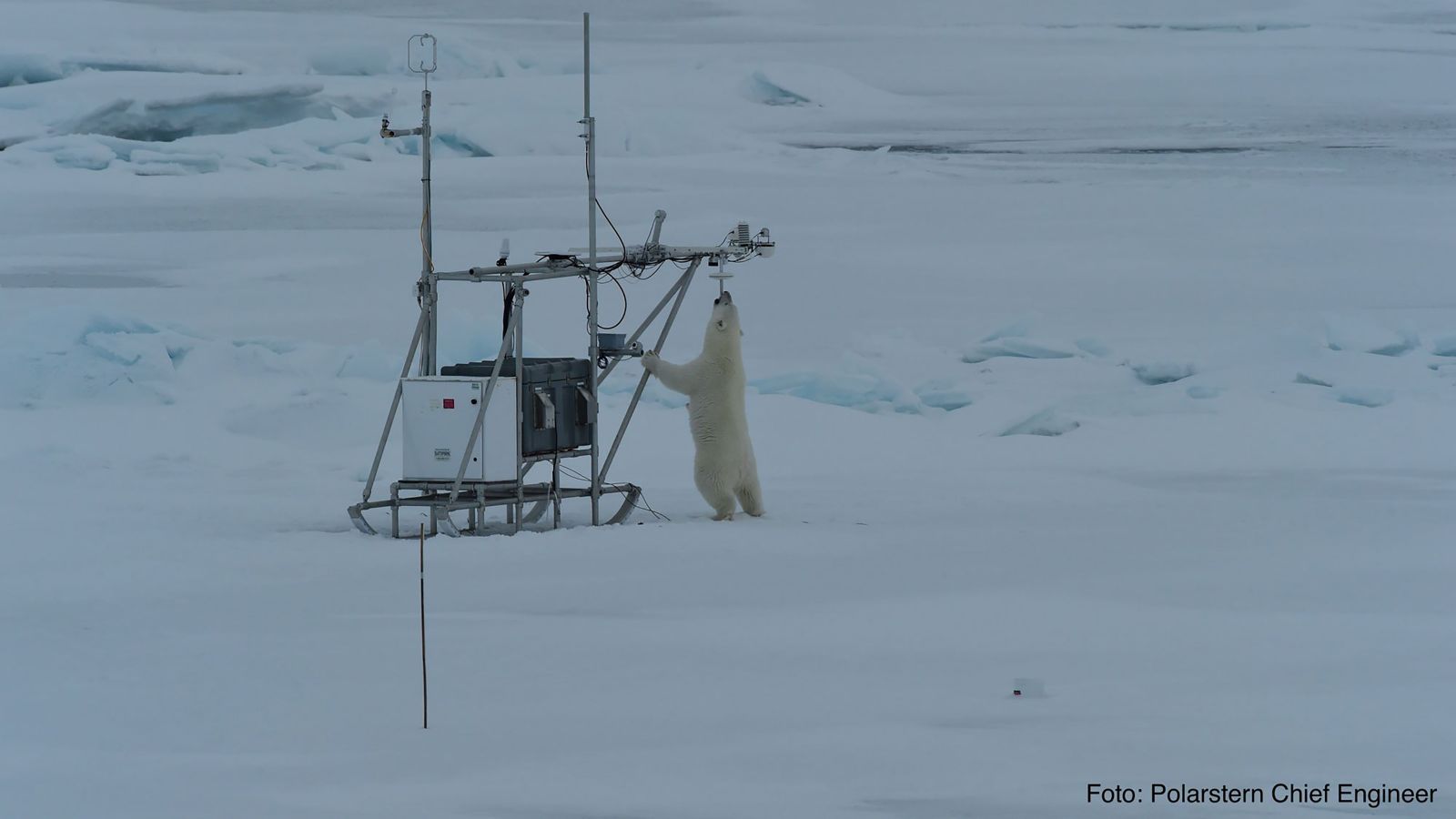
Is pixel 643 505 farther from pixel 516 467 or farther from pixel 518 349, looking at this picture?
pixel 518 349

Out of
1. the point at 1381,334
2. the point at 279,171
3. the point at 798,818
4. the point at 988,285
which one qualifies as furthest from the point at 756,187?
the point at 798,818

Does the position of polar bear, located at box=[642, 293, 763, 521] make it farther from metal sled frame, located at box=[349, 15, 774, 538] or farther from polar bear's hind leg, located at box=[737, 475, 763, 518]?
metal sled frame, located at box=[349, 15, 774, 538]

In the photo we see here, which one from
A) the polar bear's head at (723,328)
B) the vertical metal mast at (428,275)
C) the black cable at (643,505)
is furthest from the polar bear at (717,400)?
the vertical metal mast at (428,275)

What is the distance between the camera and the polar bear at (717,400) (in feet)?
34.8

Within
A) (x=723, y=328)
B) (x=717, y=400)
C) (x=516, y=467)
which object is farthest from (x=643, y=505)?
(x=516, y=467)

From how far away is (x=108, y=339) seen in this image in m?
15.8

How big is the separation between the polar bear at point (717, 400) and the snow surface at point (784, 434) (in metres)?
0.29

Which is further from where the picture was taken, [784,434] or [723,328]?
[784,434]

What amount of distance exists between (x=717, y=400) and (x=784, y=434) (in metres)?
4.27

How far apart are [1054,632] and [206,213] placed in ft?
48.0

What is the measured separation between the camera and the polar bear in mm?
10609

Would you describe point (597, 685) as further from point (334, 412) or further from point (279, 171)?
point (279, 171)

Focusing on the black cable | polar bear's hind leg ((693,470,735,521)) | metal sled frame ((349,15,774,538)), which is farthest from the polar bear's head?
the black cable

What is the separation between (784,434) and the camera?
14852mm
